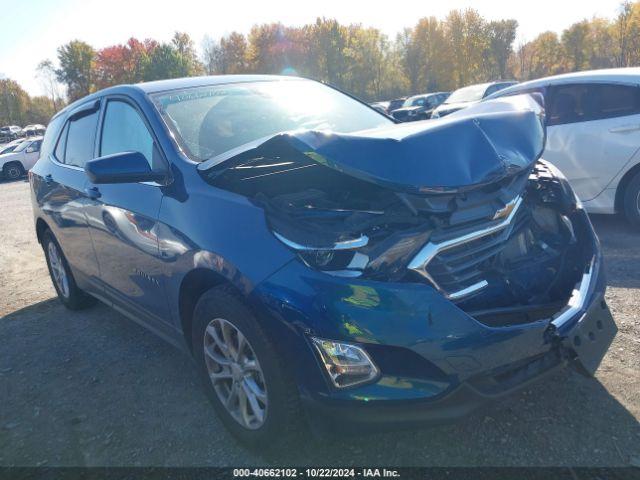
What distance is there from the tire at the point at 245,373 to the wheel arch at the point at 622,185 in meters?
4.42

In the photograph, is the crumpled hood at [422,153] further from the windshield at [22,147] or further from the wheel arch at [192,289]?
the windshield at [22,147]

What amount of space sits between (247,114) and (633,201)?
3952mm

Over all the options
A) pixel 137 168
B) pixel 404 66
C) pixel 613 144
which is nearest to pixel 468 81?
pixel 404 66

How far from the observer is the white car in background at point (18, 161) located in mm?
21641

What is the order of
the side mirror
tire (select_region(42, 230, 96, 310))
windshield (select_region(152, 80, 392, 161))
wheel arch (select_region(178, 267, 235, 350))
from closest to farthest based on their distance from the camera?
wheel arch (select_region(178, 267, 235, 350)) → the side mirror → windshield (select_region(152, 80, 392, 161)) → tire (select_region(42, 230, 96, 310))

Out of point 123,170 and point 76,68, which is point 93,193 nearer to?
point 123,170

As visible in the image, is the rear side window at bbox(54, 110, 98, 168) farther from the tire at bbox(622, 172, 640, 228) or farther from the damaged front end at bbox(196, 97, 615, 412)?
the tire at bbox(622, 172, 640, 228)

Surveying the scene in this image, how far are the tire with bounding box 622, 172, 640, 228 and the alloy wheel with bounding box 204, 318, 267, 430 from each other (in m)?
4.42

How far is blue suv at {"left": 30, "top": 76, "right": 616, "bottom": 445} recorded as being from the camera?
6.56 ft

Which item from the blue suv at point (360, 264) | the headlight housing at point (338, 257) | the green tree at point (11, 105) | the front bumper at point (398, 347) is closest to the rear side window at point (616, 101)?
the blue suv at point (360, 264)

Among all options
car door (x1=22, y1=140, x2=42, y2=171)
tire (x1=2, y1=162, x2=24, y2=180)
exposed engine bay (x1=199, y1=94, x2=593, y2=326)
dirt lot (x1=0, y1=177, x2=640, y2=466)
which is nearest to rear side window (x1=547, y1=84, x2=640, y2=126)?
dirt lot (x1=0, y1=177, x2=640, y2=466)

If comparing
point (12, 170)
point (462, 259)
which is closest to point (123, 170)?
point (462, 259)

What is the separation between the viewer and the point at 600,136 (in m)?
5.23

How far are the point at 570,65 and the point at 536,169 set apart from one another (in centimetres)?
5867
